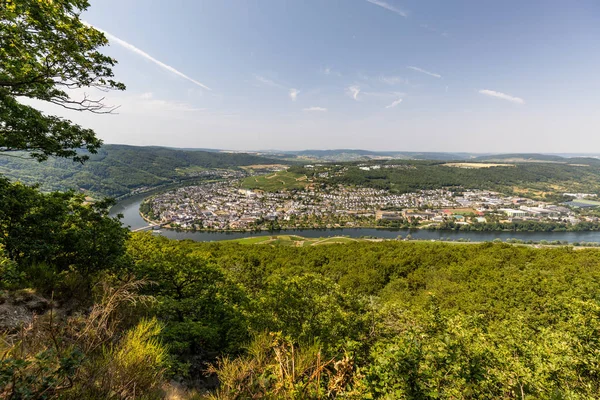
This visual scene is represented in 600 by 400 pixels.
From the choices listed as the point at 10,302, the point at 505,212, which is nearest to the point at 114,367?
the point at 10,302

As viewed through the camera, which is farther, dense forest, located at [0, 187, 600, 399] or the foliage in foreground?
dense forest, located at [0, 187, 600, 399]

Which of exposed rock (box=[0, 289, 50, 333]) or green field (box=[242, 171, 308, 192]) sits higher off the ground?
exposed rock (box=[0, 289, 50, 333])

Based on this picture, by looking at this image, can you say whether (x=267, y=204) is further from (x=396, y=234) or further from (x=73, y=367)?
(x=73, y=367)

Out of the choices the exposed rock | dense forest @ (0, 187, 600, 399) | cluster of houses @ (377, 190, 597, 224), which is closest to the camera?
dense forest @ (0, 187, 600, 399)

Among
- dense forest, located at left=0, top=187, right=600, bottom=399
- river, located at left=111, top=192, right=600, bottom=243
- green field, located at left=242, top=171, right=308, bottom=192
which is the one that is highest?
dense forest, located at left=0, top=187, right=600, bottom=399

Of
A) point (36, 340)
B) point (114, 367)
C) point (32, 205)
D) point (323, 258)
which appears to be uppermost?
point (32, 205)

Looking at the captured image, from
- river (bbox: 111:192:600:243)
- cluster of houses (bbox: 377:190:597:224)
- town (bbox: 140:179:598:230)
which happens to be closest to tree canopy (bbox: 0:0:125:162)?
river (bbox: 111:192:600:243)

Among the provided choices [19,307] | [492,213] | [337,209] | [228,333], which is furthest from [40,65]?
[492,213]

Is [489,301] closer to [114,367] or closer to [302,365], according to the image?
[302,365]

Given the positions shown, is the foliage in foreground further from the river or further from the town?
the town

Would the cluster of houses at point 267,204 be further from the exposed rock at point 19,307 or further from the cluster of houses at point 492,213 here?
the exposed rock at point 19,307
